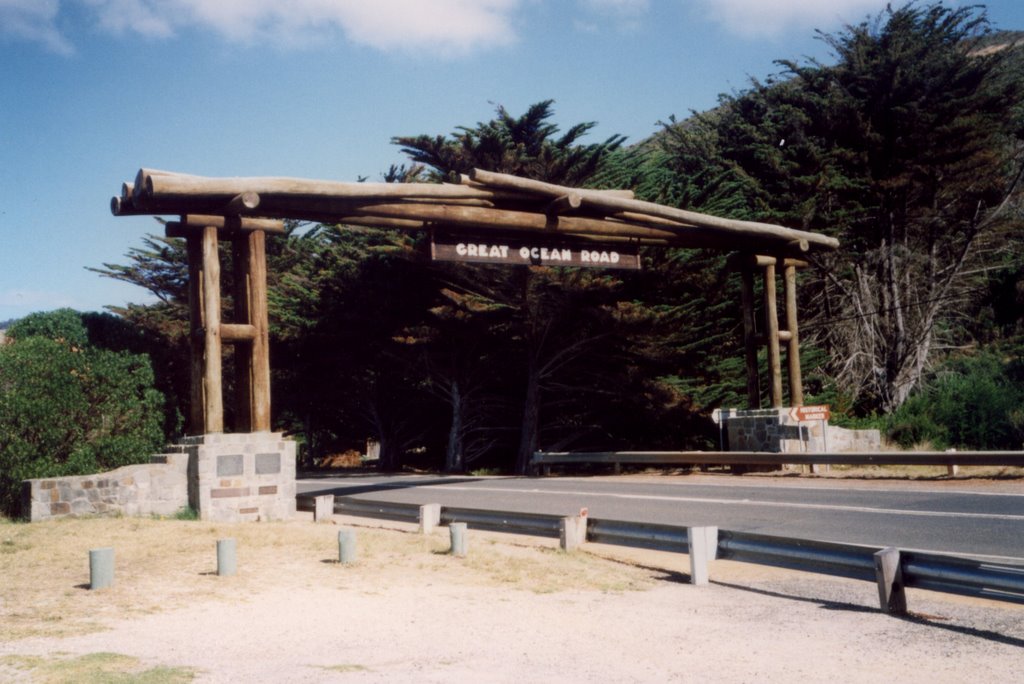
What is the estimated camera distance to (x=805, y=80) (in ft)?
116

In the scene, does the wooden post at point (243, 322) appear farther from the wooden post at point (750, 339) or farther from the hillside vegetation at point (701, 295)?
the wooden post at point (750, 339)

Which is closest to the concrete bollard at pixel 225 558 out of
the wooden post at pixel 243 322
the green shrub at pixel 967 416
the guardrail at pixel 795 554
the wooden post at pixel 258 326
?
the guardrail at pixel 795 554

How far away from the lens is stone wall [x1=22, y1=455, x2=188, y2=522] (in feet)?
42.9

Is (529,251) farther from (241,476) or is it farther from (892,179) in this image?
(892,179)

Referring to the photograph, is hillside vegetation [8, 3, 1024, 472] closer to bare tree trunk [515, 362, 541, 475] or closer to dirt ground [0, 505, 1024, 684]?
bare tree trunk [515, 362, 541, 475]

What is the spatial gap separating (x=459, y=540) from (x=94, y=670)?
5.13 meters

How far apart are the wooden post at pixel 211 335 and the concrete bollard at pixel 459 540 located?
5.53 m

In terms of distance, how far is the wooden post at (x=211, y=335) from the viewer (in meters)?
14.3

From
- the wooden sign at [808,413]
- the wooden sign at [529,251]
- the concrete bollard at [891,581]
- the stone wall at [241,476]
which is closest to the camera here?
the concrete bollard at [891,581]

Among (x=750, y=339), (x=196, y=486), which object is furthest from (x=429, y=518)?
(x=750, y=339)

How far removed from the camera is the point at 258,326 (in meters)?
14.9

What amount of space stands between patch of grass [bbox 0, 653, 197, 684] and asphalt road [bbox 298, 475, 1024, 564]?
23.5ft

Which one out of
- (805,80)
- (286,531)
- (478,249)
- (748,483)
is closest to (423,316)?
(478,249)

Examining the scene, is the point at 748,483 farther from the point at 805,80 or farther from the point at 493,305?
the point at 805,80
